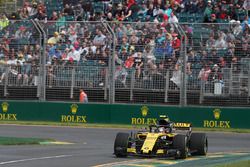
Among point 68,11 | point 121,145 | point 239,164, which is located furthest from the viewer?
point 68,11

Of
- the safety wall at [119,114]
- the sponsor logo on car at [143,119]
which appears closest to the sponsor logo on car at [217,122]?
the safety wall at [119,114]

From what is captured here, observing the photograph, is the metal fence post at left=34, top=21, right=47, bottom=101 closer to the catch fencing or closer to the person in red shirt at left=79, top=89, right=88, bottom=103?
the catch fencing

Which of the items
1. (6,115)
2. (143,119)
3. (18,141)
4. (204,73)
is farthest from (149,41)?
(18,141)

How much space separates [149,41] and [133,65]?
1173 mm

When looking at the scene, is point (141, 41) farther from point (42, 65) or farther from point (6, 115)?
point (6, 115)

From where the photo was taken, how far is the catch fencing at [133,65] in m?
26.9

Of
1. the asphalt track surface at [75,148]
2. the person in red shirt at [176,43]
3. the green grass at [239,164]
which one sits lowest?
the asphalt track surface at [75,148]

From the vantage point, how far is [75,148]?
19.1 metres

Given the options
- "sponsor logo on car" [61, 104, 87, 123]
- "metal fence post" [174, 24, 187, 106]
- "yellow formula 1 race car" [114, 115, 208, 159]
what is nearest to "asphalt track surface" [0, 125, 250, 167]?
"yellow formula 1 race car" [114, 115, 208, 159]

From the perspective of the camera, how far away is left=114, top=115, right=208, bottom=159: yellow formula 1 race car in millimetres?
16078

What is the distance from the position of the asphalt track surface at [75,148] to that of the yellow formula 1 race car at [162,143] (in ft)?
1.20

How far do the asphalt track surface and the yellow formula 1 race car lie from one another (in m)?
0.36

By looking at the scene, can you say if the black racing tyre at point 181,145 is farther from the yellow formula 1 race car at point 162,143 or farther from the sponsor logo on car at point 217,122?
the sponsor logo on car at point 217,122

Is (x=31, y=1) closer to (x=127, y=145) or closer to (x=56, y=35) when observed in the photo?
(x=56, y=35)
